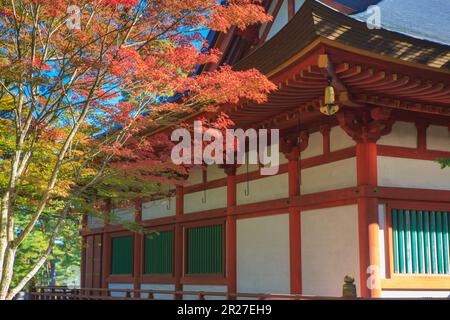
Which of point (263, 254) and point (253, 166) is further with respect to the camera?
point (253, 166)

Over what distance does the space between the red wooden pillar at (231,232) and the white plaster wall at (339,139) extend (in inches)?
131

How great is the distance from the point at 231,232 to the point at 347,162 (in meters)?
4.00

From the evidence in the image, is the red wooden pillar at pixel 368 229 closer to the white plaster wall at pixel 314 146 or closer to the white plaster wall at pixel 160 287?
the white plaster wall at pixel 314 146

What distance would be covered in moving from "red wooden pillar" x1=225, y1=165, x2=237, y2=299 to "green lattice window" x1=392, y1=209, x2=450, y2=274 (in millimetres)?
4366

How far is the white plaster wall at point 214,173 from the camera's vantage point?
14580mm

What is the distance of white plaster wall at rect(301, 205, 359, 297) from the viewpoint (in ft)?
33.6

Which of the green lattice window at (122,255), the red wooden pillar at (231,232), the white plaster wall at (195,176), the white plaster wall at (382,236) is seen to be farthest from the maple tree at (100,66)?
the green lattice window at (122,255)

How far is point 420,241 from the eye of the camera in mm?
10266

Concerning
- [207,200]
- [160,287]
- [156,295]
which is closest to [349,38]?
[207,200]

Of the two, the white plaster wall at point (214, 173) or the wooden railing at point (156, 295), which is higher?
the white plaster wall at point (214, 173)

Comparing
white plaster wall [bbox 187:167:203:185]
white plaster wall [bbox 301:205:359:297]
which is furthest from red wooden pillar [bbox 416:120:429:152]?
white plaster wall [bbox 187:167:203:185]

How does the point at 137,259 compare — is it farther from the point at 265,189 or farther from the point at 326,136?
the point at 326,136
